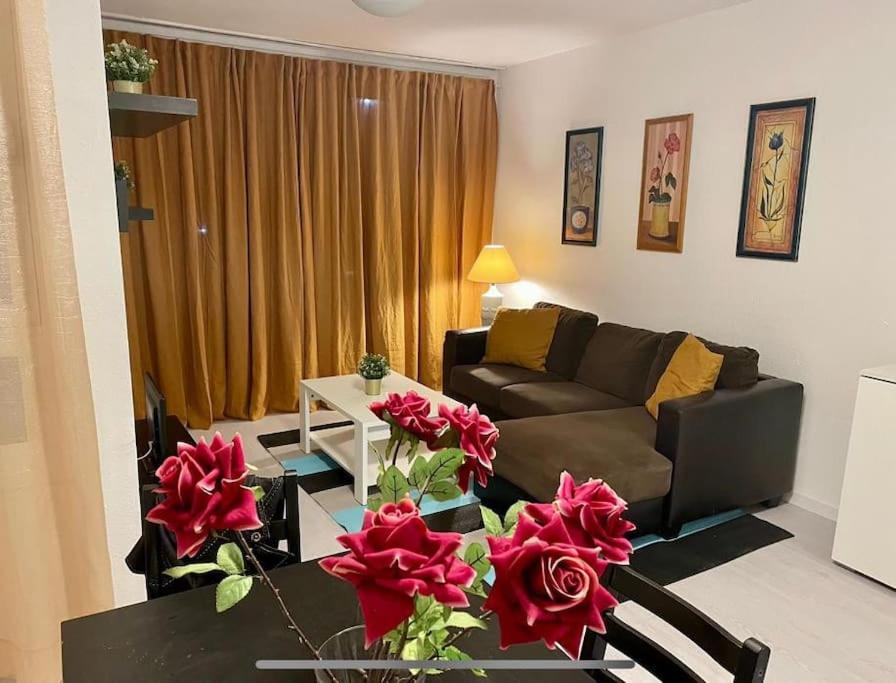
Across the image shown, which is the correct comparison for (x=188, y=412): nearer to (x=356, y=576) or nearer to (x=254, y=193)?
(x=254, y=193)

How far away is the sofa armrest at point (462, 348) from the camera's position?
4.73 meters

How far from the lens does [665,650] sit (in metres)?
1.24

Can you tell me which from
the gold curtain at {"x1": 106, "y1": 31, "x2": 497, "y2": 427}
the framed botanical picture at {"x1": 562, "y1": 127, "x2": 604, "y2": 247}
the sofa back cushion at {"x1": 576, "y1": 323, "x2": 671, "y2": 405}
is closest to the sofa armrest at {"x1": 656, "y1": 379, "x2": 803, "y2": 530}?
the sofa back cushion at {"x1": 576, "y1": 323, "x2": 671, "y2": 405}

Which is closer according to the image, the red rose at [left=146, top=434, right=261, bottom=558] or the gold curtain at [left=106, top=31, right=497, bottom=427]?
the red rose at [left=146, top=434, right=261, bottom=558]

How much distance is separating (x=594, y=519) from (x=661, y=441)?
2466 mm

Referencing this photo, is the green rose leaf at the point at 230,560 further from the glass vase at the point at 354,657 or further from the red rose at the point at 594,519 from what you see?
the red rose at the point at 594,519

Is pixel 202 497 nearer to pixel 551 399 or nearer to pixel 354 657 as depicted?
pixel 354 657

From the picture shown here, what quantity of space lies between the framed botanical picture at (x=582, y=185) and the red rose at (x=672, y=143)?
55cm

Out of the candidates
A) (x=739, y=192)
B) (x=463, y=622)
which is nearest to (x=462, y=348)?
(x=739, y=192)

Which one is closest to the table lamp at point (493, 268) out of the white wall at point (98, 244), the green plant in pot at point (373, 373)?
the green plant in pot at point (373, 373)

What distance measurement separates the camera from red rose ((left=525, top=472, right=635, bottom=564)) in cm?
75

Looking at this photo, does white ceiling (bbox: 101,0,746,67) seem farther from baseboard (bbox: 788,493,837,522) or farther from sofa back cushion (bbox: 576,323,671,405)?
baseboard (bbox: 788,493,837,522)

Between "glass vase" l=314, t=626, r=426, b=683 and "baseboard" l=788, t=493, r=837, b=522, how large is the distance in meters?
3.13

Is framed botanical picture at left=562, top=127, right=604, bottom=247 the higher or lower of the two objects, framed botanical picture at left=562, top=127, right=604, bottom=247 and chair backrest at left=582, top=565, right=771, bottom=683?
the higher
